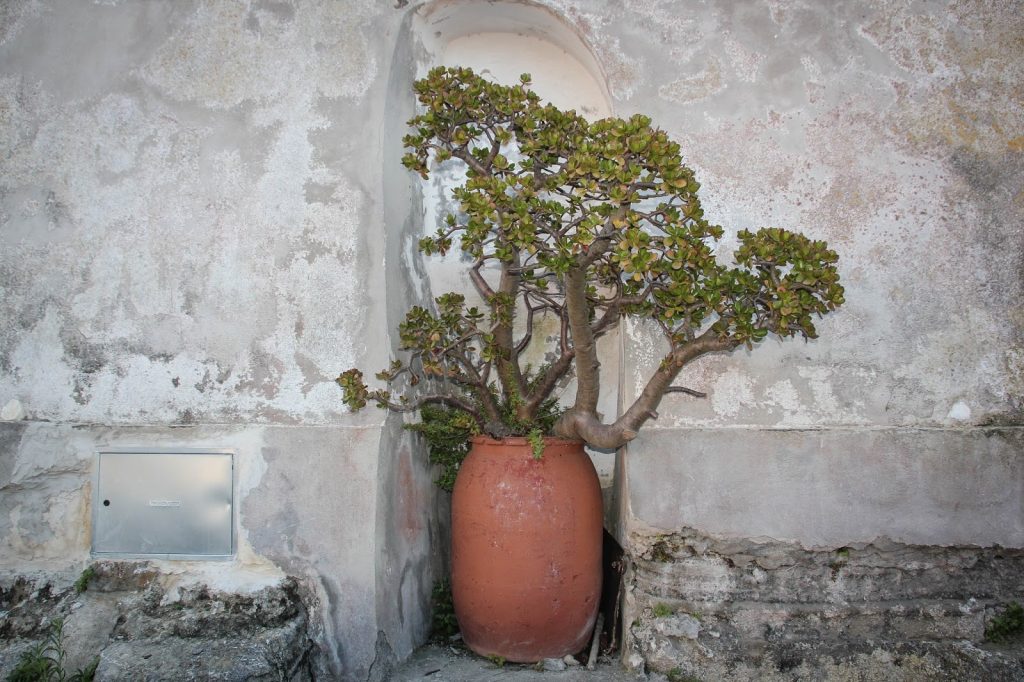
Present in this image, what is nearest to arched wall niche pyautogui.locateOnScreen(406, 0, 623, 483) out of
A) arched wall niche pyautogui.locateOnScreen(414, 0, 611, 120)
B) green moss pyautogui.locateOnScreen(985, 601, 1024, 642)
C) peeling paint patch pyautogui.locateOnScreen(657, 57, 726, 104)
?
arched wall niche pyautogui.locateOnScreen(414, 0, 611, 120)

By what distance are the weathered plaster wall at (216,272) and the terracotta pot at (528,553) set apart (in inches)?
11.3

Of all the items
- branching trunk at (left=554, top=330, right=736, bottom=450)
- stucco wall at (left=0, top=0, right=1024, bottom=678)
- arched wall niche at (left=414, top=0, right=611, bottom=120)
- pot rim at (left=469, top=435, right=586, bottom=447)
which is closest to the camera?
branching trunk at (left=554, top=330, right=736, bottom=450)

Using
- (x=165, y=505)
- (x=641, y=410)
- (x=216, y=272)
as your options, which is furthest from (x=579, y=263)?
(x=165, y=505)

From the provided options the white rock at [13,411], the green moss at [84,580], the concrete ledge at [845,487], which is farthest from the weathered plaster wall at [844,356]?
the white rock at [13,411]

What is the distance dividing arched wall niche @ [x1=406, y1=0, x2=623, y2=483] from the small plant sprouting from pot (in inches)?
13.7

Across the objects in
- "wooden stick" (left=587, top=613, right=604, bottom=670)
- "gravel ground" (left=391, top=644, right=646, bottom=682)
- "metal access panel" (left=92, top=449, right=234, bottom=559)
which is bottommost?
"gravel ground" (left=391, top=644, right=646, bottom=682)

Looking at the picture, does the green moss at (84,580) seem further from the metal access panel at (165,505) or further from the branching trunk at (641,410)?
the branching trunk at (641,410)

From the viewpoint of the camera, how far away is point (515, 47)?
144 inches

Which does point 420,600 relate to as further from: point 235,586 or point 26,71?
point 26,71

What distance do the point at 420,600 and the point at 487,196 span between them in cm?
166

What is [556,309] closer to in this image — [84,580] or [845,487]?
[845,487]

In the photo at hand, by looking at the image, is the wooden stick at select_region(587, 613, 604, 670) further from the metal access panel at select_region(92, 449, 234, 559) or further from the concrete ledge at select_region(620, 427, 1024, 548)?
the metal access panel at select_region(92, 449, 234, 559)

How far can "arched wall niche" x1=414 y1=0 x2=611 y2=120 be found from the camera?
3373mm

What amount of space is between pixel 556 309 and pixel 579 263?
649mm
